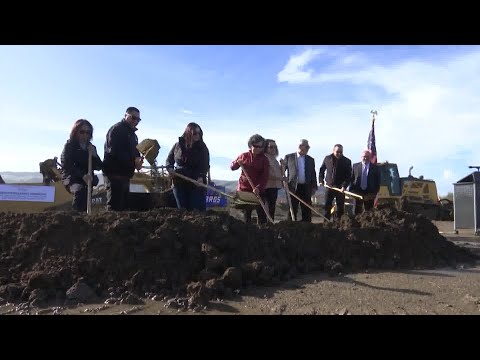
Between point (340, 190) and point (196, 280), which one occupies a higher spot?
point (340, 190)

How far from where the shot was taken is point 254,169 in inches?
297

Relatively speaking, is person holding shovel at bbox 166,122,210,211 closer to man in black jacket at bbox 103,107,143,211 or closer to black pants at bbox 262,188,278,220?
man in black jacket at bbox 103,107,143,211

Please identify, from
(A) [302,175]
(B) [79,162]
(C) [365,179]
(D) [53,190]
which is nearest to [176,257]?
(B) [79,162]

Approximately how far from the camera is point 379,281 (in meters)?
5.11

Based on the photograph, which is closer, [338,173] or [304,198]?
[304,198]

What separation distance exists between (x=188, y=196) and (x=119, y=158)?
3.88ft

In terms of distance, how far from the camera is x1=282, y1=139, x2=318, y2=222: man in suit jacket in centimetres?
849

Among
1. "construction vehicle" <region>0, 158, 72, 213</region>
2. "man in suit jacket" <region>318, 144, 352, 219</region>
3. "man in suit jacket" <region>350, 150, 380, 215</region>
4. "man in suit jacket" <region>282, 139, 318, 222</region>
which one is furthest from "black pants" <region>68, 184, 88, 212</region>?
"construction vehicle" <region>0, 158, 72, 213</region>

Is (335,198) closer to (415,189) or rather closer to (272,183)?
(272,183)

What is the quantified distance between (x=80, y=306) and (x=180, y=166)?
3.08 meters

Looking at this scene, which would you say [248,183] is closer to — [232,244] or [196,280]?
[232,244]
